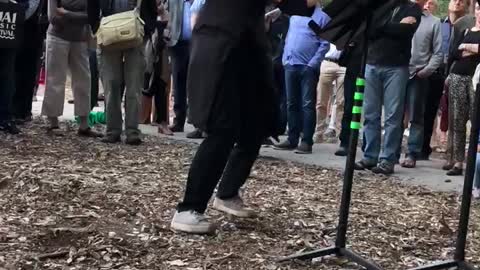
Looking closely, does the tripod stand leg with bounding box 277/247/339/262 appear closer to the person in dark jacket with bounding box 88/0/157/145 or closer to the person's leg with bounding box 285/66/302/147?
the person in dark jacket with bounding box 88/0/157/145

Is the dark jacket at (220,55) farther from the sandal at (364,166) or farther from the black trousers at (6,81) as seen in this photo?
the black trousers at (6,81)

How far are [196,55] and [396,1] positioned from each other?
114cm

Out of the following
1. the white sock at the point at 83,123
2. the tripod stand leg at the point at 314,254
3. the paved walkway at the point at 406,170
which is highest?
the white sock at the point at 83,123

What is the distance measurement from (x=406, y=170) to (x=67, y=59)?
152 inches

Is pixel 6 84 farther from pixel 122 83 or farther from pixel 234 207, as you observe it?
pixel 234 207

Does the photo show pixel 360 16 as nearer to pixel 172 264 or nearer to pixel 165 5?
pixel 172 264

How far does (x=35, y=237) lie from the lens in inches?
179

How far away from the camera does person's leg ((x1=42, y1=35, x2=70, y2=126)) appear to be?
28.5ft

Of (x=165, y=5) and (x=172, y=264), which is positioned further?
(x=165, y=5)

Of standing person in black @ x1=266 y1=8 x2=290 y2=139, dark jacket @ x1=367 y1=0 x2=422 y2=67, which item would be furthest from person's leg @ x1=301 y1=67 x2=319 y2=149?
dark jacket @ x1=367 y1=0 x2=422 y2=67

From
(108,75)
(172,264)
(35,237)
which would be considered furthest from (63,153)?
(172,264)

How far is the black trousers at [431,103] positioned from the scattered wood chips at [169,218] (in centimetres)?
187

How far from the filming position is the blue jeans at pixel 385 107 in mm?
8242

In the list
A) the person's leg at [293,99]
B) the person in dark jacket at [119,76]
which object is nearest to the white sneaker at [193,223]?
the person in dark jacket at [119,76]
